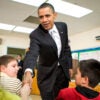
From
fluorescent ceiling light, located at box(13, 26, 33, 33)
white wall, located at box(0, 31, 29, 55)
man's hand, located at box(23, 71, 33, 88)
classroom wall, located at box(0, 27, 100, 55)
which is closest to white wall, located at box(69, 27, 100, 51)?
classroom wall, located at box(0, 27, 100, 55)

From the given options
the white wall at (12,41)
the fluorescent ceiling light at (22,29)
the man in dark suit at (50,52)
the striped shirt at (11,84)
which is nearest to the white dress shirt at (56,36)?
the man in dark suit at (50,52)

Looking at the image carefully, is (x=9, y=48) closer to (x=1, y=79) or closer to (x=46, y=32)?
(x=46, y=32)

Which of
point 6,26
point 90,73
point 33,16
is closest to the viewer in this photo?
point 90,73

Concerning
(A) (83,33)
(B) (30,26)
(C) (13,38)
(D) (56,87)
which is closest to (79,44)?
(A) (83,33)

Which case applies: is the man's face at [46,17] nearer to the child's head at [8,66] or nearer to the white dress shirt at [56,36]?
the white dress shirt at [56,36]

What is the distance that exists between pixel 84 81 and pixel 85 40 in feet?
21.1

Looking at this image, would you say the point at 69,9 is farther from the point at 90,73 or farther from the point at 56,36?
the point at 90,73

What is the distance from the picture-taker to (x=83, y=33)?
7.86m

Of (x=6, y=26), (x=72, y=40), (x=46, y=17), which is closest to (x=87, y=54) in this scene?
(x=72, y=40)

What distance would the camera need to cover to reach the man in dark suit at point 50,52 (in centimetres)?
179

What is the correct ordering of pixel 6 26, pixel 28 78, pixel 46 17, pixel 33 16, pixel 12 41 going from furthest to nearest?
1. pixel 12 41
2. pixel 6 26
3. pixel 33 16
4. pixel 46 17
5. pixel 28 78

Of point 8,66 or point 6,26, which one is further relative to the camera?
point 6,26

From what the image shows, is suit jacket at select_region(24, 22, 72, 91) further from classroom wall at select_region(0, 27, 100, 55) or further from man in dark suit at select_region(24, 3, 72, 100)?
classroom wall at select_region(0, 27, 100, 55)

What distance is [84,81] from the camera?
4.70 feet
